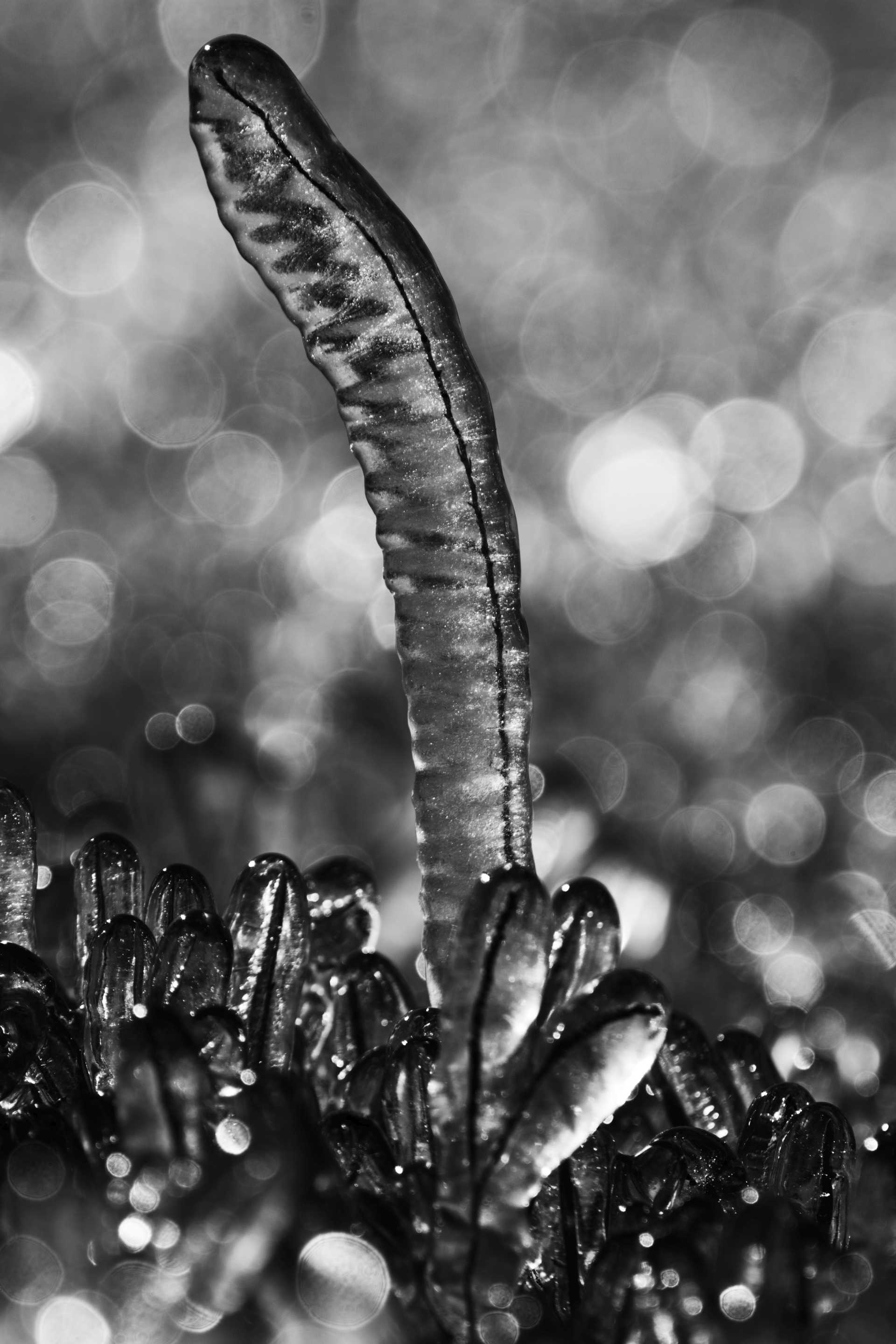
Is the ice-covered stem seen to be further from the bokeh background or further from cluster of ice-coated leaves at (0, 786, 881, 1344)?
the bokeh background

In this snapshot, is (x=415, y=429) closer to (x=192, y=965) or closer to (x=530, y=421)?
(x=192, y=965)

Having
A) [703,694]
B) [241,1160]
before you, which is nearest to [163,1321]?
[241,1160]

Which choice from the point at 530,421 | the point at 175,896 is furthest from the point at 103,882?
the point at 530,421

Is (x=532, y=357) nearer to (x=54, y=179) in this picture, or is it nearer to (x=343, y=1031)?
(x=54, y=179)

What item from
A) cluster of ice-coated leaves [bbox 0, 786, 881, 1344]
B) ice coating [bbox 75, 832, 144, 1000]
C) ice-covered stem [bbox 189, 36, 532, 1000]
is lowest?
cluster of ice-coated leaves [bbox 0, 786, 881, 1344]

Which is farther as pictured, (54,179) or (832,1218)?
(54,179)

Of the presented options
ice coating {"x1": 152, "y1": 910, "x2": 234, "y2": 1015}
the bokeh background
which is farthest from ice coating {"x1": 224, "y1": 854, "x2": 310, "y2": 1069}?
the bokeh background
